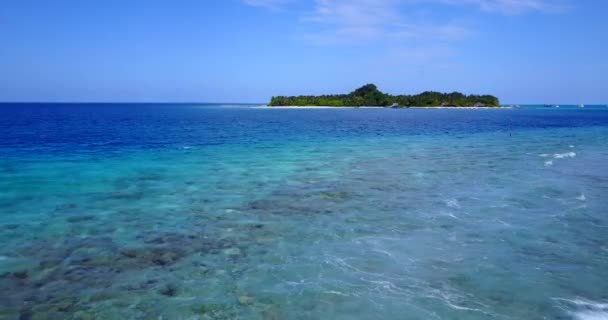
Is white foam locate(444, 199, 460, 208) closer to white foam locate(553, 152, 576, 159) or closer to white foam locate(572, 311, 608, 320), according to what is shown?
white foam locate(572, 311, 608, 320)

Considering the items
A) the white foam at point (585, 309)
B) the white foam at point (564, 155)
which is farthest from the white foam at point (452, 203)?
the white foam at point (564, 155)

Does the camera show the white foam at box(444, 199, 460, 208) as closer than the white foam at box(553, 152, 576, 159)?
Yes

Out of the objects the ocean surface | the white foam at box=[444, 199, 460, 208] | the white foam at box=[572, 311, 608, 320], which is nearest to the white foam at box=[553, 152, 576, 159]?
the ocean surface

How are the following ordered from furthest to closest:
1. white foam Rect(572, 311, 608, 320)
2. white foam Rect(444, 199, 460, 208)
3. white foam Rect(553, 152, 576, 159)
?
white foam Rect(553, 152, 576, 159), white foam Rect(444, 199, 460, 208), white foam Rect(572, 311, 608, 320)

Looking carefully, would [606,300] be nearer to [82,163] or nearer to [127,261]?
[127,261]

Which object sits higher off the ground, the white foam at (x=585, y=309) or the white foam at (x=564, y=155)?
the white foam at (x=564, y=155)

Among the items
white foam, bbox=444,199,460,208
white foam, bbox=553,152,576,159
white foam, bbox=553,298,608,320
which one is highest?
white foam, bbox=553,152,576,159

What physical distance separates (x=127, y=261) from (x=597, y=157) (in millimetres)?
39864

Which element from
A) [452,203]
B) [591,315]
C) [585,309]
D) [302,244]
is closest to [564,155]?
[452,203]

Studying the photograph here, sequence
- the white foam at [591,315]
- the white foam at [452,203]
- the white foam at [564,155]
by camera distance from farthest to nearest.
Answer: the white foam at [564,155] → the white foam at [452,203] → the white foam at [591,315]

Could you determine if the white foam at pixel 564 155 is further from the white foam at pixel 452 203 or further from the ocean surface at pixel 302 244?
the white foam at pixel 452 203

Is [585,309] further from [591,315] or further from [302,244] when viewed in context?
[302,244]

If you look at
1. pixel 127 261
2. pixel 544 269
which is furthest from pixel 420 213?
pixel 127 261

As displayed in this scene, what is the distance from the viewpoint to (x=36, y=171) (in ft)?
92.8
